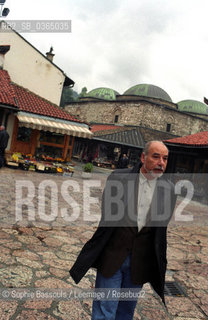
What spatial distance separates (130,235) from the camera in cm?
201

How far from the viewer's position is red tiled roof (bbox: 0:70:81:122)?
12.5 m

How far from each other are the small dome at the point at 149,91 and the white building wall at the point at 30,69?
811 inches

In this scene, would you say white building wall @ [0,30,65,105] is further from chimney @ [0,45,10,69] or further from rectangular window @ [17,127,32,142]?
rectangular window @ [17,127,32,142]

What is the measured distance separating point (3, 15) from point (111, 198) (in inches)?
460

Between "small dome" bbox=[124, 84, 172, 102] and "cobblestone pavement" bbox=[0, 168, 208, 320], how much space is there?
→ 31864 mm

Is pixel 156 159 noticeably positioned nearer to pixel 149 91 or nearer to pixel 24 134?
pixel 24 134

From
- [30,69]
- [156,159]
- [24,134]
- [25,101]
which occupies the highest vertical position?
[30,69]

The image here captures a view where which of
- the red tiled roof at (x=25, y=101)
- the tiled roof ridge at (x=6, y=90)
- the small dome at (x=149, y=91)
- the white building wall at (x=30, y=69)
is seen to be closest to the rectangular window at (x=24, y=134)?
the red tiled roof at (x=25, y=101)

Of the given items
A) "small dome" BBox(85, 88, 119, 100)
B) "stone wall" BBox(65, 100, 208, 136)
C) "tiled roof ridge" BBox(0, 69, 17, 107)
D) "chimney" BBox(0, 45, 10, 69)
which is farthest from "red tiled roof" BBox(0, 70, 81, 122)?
"small dome" BBox(85, 88, 119, 100)

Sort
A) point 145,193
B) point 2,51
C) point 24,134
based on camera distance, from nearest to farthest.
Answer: point 145,193 < point 24,134 < point 2,51

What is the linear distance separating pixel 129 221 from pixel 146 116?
94.1 feet

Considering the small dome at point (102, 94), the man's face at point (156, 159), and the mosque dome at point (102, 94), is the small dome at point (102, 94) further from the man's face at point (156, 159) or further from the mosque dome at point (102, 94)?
the man's face at point (156, 159)

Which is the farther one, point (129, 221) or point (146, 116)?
point (146, 116)

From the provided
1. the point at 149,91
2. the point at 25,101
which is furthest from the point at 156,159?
the point at 149,91
